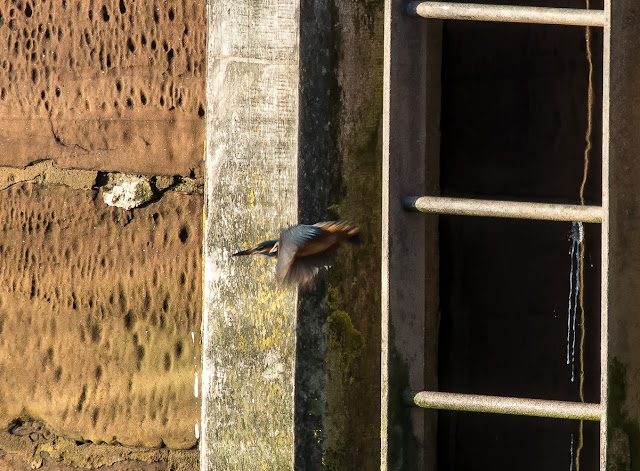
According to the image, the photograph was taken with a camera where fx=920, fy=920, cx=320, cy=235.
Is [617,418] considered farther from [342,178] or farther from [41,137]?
[41,137]

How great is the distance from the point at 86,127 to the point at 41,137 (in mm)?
124

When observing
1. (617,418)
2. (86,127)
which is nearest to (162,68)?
(86,127)

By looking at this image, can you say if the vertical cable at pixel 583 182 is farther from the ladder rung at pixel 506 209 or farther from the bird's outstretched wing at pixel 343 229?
the bird's outstretched wing at pixel 343 229

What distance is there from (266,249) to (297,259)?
0.13 m

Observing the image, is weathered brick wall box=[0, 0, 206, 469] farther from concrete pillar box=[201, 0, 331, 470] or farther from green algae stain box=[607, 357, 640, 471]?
green algae stain box=[607, 357, 640, 471]

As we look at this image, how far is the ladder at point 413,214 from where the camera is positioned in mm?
1880

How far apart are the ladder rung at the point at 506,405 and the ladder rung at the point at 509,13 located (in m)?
0.78

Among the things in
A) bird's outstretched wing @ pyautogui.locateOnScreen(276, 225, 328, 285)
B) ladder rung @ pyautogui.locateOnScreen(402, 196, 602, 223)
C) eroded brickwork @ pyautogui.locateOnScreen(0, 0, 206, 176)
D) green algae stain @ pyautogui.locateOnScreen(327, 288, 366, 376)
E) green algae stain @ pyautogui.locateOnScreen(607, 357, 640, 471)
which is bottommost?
green algae stain @ pyautogui.locateOnScreen(607, 357, 640, 471)

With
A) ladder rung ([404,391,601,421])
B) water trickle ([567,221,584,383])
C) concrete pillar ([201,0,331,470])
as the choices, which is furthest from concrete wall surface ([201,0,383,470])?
water trickle ([567,221,584,383])

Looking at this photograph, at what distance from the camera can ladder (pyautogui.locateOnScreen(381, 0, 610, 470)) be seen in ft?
6.17

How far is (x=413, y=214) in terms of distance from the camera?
6.53 feet

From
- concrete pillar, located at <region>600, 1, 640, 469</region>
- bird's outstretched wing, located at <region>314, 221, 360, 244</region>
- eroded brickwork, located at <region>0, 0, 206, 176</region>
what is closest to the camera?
concrete pillar, located at <region>600, 1, 640, 469</region>

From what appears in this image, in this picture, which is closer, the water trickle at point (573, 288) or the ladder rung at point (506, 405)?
the ladder rung at point (506, 405)

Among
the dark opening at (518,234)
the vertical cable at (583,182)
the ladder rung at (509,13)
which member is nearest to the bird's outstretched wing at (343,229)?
the dark opening at (518,234)
